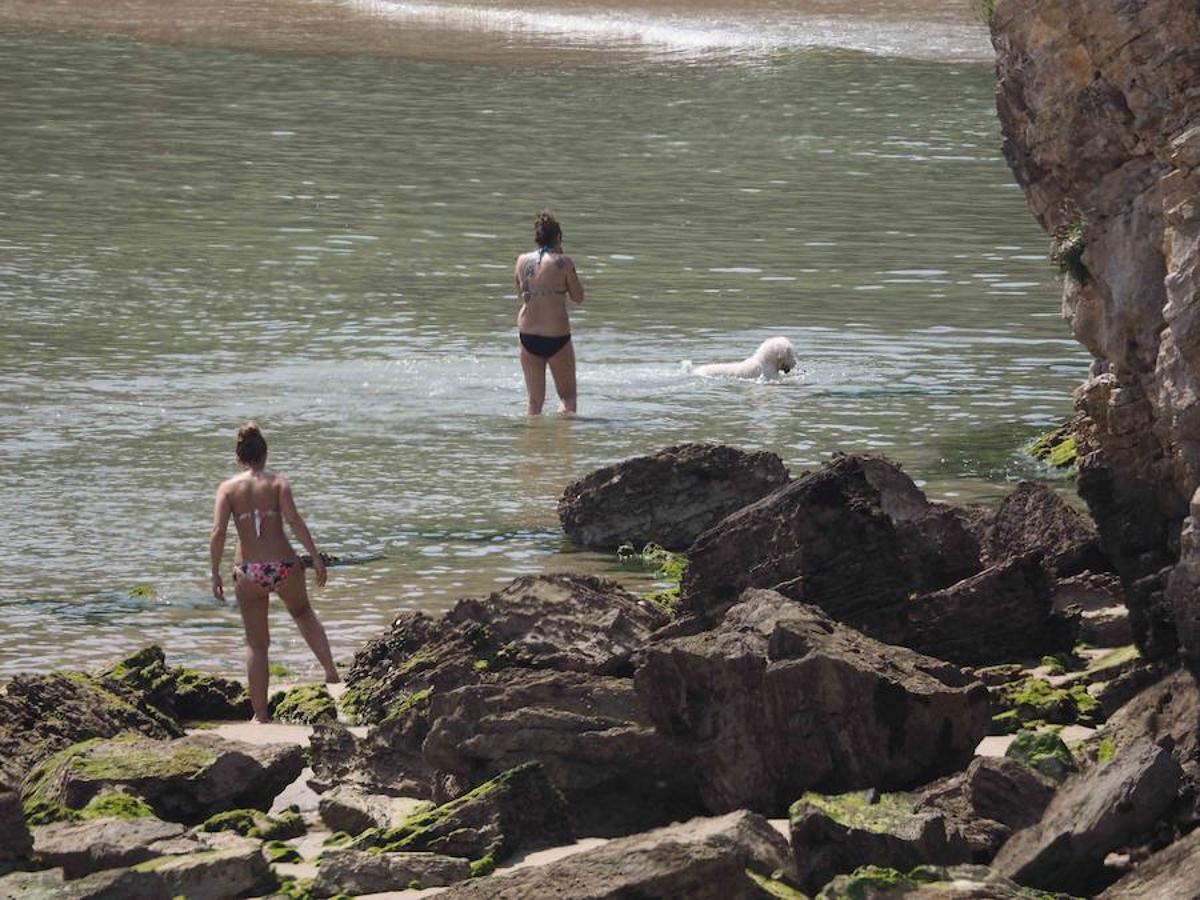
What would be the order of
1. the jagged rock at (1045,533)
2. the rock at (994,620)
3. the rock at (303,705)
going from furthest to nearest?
the jagged rock at (1045,533)
the rock at (994,620)
the rock at (303,705)

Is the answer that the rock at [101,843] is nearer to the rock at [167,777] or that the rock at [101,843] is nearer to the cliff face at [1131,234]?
the rock at [167,777]

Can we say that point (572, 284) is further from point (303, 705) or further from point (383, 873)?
point (383, 873)

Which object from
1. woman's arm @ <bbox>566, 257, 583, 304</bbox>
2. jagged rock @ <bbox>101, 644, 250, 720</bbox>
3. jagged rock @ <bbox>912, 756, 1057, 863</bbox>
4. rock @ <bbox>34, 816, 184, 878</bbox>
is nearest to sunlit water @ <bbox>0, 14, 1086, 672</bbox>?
jagged rock @ <bbox>101, 644, 250, 720</bbox>

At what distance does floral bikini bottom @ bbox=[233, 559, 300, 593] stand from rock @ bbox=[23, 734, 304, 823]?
1.84 metres

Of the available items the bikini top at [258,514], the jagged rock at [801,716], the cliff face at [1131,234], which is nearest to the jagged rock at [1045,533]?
the cliff face at [1131,234]

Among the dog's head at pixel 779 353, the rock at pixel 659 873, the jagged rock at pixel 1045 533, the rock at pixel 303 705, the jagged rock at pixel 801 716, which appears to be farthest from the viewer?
the dog's head at pixel 779 353

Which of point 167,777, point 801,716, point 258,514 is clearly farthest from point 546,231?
point 801,716

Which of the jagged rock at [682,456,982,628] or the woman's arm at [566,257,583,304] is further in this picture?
the woman's arm at [566,257,583,304]

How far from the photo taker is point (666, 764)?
9.02 meters

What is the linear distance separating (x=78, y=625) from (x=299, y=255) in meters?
14.1

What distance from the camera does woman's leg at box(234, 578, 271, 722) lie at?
10883mm

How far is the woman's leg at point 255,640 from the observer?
1088 centimetres

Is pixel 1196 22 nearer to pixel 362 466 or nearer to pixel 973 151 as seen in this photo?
pixel 362 466

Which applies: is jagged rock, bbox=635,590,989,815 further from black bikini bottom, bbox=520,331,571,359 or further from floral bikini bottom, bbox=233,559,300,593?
black bikini bottom, bbox=520,331,571,359
